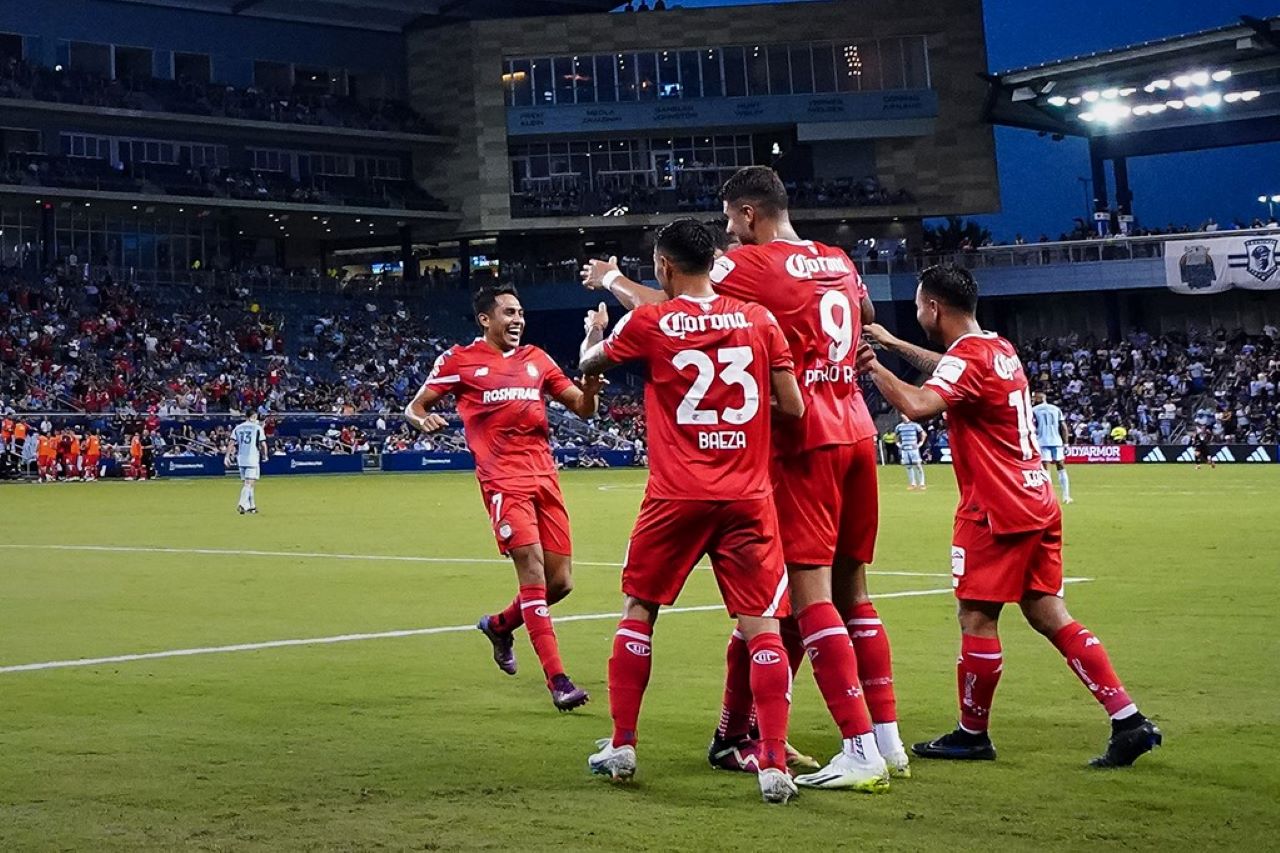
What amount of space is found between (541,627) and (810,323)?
3.31 meters

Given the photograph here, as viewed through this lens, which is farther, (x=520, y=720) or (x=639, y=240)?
(x=639, y=240)

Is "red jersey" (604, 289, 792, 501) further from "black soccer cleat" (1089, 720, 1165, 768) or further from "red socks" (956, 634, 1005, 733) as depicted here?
"black soccer cleat" (1089, 720, 1165, 768)

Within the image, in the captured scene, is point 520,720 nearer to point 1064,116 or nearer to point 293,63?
point 1064,116

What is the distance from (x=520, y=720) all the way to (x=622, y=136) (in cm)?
7375

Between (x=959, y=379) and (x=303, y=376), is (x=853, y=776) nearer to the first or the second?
(x=959, y=379)

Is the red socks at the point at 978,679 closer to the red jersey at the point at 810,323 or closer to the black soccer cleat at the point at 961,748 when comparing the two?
the black soccer cleat at the point at 961,748

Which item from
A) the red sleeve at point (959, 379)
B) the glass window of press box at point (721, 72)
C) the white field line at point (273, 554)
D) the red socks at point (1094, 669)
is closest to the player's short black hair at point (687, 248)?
the red sleeve at point (959, 379)

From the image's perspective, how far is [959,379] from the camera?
793cm

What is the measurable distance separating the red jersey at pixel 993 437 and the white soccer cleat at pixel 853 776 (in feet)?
4.57

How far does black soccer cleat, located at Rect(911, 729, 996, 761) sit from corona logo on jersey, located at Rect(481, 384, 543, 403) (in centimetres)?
433

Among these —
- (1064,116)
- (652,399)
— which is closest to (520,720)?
(652,399)

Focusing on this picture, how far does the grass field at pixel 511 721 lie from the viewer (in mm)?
6500

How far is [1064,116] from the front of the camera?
235 feet

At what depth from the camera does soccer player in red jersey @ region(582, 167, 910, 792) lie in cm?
763
